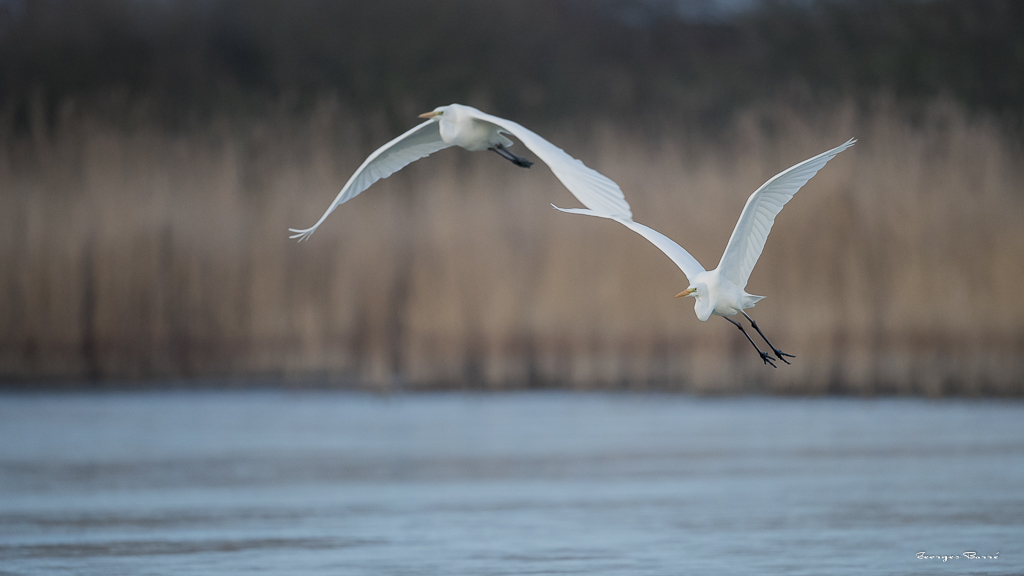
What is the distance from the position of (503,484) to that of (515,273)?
335cm

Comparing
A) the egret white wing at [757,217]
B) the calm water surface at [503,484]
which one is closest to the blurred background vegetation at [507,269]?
the calm water surface at [503,484]

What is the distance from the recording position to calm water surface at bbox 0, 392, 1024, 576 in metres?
7.21

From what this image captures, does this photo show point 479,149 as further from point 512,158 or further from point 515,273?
point 515,273

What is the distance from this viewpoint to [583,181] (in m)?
5.09

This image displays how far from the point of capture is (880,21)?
2820cm

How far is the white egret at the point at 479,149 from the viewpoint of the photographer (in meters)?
5.03

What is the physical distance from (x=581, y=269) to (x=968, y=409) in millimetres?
3405

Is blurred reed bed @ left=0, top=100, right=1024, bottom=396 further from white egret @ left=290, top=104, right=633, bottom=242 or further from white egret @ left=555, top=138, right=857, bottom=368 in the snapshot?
white egret @ left=290, top=104, right=633, bottom=242

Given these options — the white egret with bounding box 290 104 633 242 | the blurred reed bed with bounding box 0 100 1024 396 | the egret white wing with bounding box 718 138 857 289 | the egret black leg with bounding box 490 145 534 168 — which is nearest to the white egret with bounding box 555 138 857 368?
the egret white wing with bounding box 718 138 857 289

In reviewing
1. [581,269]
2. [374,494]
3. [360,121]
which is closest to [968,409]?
[581,269]

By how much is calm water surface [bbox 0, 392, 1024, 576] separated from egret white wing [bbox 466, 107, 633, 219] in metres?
2.37

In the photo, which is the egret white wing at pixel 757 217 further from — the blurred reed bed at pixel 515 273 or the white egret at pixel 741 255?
the blurred reed bed at pixel 515 273

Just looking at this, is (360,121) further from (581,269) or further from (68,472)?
(68,472)

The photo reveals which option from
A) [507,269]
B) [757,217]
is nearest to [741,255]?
[757,217]
